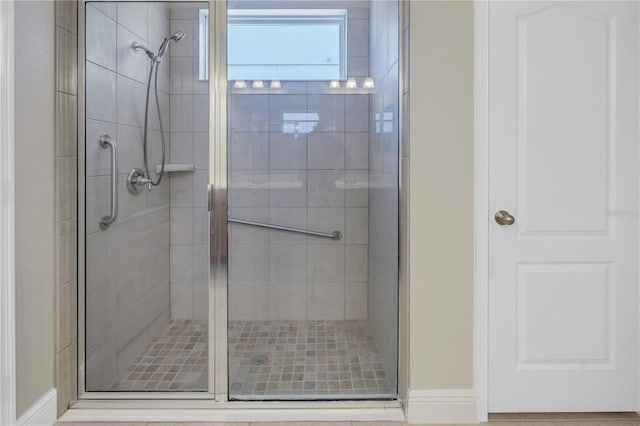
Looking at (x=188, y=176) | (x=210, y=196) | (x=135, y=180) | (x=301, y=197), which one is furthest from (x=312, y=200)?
(x=135, y=180)

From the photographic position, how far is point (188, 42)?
244 centimetres

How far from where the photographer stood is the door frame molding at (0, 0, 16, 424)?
1959 mm

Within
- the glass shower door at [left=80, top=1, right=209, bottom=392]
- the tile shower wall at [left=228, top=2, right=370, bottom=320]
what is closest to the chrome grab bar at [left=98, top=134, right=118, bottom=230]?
the glass shower door at [left=80, top=1, right=209, bottom=392]

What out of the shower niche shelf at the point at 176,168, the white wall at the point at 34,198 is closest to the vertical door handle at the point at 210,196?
the shower niche shelf at the point at 176,168

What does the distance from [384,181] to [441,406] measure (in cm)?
105

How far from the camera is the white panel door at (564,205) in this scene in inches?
92.0

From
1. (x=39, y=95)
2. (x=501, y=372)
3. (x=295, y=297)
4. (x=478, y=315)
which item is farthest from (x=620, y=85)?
(x=39, y=95)

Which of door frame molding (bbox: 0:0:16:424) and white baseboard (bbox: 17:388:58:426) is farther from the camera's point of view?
white baseboard (bbox: 17:388:58:426)

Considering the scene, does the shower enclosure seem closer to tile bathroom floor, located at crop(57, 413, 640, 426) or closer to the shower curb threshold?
the shower curb threshold

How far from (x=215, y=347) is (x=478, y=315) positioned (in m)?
1.22

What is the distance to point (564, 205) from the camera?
7.77ft

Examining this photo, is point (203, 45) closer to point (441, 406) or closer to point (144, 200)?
point (144, 200)

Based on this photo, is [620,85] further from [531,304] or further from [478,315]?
[478,315]

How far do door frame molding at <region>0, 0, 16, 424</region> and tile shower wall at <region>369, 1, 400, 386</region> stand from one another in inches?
59.0
